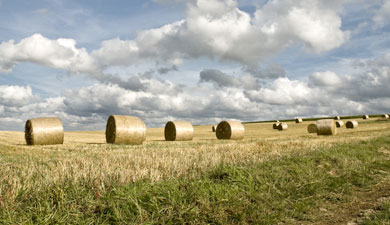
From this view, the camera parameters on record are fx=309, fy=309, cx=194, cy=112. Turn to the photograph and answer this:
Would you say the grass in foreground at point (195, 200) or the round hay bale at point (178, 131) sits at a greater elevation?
the round hay bale at point (178, 131)

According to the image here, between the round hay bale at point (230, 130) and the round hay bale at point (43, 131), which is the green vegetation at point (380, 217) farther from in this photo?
the round hay bale at point (230, 130)

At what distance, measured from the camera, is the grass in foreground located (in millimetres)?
4091

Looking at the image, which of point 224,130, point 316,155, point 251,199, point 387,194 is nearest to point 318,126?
point 224,130

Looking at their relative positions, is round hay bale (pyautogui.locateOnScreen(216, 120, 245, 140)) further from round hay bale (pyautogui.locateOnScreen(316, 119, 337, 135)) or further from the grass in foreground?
the grass in foreground

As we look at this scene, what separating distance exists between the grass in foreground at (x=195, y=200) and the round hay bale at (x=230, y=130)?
18553 mm

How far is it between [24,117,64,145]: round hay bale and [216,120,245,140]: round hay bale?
41.4 ft

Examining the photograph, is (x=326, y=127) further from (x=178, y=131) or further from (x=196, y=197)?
(x=196, y=197)

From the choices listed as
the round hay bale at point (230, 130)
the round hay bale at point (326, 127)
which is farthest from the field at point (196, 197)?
the round hay bale at point (326, 127)

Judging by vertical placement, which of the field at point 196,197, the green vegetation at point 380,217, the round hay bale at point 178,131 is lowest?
the green vegetation at point 380,217

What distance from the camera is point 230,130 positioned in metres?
25.2

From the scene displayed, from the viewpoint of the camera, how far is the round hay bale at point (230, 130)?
25281 millimetres

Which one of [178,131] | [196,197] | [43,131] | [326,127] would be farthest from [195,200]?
[326,127]

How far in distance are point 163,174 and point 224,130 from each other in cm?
1996

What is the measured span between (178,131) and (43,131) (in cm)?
950
